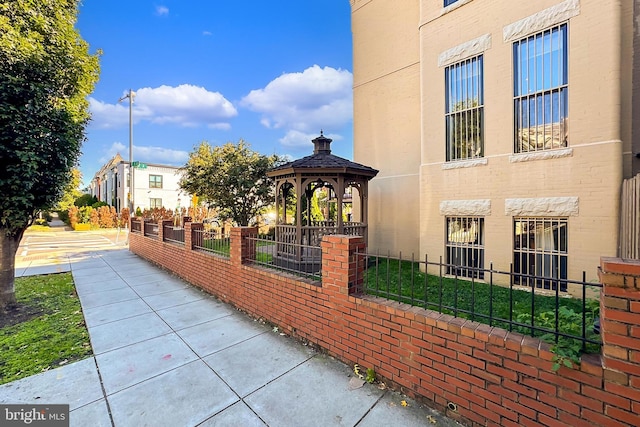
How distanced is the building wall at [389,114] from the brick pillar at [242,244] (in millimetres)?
5731

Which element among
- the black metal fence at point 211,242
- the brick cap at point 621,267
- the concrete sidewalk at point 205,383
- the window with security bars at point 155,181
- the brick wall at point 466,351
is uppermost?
the window with security bars at point 155,181

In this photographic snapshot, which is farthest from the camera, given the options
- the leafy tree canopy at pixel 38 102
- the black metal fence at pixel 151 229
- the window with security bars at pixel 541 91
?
the black metal fence at pixel 151 229

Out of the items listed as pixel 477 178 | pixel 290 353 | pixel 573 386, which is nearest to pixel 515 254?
pixel 477 178

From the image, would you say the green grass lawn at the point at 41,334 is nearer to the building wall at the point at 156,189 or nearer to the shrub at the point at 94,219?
the shrub at the point at 94,219

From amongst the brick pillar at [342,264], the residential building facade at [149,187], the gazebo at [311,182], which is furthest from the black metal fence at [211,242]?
the residential building facade at [149,187]

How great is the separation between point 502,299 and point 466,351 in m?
3.39

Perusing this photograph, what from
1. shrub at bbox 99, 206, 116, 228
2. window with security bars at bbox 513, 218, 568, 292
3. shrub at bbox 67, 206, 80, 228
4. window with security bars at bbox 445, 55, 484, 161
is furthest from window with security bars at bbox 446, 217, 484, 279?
shrub at bbox 67, 206, 80, 228

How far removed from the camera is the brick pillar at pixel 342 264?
3.35 m

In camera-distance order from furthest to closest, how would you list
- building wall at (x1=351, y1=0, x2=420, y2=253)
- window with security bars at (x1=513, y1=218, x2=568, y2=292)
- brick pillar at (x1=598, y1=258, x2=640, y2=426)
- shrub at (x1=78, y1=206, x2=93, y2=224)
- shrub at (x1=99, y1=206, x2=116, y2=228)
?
1. shrub at (x1=78, y1=206, x2=93, y2=224)
2. shrub at (x1=99, y1=206, x2=116, y2=228)
3. building wall at (x1=351, y1=0, x2=420, y2=253)
4. window with security bars at (x1=513, y1=218, x2=568, y2=292)
5. brick pillar at (x1=598, y1=258, x2=640, y2=426)

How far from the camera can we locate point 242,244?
5094 millimetres

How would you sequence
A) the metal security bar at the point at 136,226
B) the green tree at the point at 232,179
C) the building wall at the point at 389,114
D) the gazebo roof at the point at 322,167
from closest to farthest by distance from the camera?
the gazebo roof at the point at 322,167 → the building wall at the point at 389,114 → the metal security bar at the point at 136,226 → the green tree at the point at 232,179

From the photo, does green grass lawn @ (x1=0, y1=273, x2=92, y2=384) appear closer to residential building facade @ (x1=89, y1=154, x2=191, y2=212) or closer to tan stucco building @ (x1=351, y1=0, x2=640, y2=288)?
tan stucco building @ (x1=351, y1=0, x2=640, y2=288)

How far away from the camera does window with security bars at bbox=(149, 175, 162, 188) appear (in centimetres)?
3128

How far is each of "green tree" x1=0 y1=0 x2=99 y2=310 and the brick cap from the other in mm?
7140
